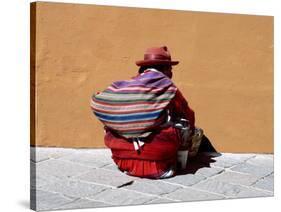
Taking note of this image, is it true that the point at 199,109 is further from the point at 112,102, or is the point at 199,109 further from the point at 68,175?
the point at 68,175

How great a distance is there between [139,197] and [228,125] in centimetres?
157

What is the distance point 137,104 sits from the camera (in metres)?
6.81

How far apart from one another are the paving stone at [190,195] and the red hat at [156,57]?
125cm

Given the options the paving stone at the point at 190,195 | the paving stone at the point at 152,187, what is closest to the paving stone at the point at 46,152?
the paving stone at the point at 152,187

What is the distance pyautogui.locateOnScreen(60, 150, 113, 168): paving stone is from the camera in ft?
23.1

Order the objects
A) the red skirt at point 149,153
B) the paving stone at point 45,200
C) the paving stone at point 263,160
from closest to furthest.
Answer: the paving stone at point 45,200
the red skirt at point 149,153
the paving stone at point 263,160

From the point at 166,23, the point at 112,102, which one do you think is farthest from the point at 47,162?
the point at 166,23

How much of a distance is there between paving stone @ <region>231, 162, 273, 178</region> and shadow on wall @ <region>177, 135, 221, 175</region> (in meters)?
0.29

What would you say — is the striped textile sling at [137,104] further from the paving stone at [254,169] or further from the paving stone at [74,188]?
the paving stone at [254,169]

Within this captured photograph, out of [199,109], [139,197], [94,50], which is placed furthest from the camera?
[199,109]

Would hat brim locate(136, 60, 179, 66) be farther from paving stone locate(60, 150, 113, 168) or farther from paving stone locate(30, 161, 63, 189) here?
paving stone locate(30, 161, 63, 189)

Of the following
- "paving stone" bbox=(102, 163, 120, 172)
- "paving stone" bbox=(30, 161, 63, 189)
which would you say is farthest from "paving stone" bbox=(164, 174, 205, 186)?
"paving stone" bbox=(30, 161, 63, 189)

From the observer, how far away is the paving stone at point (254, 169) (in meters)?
7.57

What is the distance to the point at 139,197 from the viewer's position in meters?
6.75
